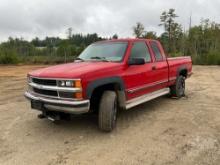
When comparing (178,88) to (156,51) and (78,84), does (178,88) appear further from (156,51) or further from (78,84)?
(78,84)

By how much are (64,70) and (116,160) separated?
6.24 ft

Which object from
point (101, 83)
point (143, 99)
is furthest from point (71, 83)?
point (143, 99)

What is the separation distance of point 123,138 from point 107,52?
6.79 ft

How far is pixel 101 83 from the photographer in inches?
181

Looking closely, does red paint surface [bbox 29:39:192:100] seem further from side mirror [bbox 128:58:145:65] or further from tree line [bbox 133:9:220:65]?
tree line [bbox 133:9:220:65]

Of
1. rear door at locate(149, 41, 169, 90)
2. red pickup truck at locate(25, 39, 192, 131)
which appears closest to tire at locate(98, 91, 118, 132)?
red pickup truck at locate(25, 39, 192, 131)

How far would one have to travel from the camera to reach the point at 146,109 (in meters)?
6.64

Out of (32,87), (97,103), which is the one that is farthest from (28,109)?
(97,103)

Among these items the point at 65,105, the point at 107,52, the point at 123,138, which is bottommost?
the point at 123,138

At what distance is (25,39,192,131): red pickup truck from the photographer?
4359 mm

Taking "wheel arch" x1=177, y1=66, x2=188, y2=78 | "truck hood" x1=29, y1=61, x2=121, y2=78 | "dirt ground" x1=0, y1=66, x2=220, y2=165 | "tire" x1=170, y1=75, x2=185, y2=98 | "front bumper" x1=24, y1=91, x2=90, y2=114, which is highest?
"truck hood" x1=29, y1=61, x2=121, y2=78

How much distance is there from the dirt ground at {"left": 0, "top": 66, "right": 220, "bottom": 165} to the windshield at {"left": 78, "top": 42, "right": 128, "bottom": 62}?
1.42m

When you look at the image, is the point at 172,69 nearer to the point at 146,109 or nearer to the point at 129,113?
the point at 146,109

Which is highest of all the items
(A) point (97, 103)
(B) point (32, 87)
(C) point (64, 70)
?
(C) point (64, 70)
